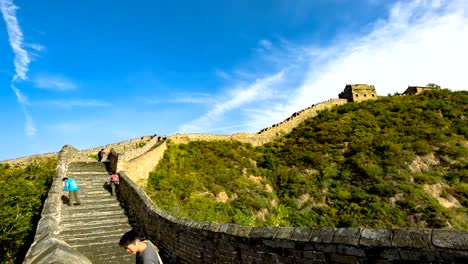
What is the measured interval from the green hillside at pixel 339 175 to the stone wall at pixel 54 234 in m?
5.72

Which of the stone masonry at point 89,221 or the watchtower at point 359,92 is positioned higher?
the watchtower at point 359,92

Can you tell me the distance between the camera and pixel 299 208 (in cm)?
2667

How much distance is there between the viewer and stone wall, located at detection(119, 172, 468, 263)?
3.22 m

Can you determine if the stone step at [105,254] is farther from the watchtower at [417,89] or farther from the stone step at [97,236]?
the watchtower at [417,89]

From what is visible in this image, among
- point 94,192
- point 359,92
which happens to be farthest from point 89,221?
point 359,92

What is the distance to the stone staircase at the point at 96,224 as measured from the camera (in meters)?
9.34


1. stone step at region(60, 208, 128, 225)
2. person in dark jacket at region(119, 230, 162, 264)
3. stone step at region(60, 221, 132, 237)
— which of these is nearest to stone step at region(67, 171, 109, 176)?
stone step at region(60, 208, 128, 225)

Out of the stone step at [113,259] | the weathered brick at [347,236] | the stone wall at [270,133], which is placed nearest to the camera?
the weathered brick at [347,236]

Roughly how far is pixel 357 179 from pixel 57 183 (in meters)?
23.5

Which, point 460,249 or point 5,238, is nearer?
point 460,249

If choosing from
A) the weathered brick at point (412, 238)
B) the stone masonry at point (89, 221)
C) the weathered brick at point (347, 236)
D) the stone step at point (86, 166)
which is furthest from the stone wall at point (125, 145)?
the weathered brick at point (412, 238)

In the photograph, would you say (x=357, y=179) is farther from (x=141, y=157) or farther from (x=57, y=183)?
(x=57, y=183)

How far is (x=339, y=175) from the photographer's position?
29812 mm

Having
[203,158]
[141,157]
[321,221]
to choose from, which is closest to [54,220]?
[141,157]
